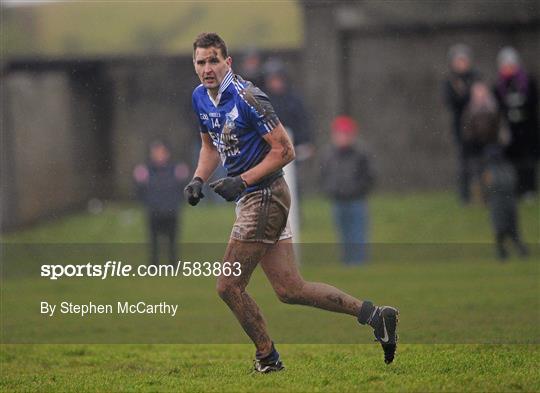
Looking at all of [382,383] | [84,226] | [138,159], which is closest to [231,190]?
[382,383]

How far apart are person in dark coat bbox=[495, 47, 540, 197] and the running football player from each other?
908cm

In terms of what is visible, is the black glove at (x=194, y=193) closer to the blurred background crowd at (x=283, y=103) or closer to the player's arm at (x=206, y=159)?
the player's arm at (x=206, y=159)

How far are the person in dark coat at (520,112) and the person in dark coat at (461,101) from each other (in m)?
0.66

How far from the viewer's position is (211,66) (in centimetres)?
714

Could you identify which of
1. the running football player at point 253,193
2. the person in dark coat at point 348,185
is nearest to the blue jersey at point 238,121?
the running football player at point 253,193

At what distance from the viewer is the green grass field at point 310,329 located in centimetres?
718

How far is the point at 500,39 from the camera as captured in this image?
Result: 728 inches

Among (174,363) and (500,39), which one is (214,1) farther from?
(500,39)

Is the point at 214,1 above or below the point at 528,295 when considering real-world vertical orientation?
above

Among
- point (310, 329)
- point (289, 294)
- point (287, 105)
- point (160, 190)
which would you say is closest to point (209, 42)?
point (289, 294)

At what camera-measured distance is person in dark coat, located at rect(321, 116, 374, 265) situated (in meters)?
14.0

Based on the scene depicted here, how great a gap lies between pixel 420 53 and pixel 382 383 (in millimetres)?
12477

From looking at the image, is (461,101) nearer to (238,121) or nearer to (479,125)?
(479,125)

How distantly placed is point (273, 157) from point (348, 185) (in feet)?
23.1
